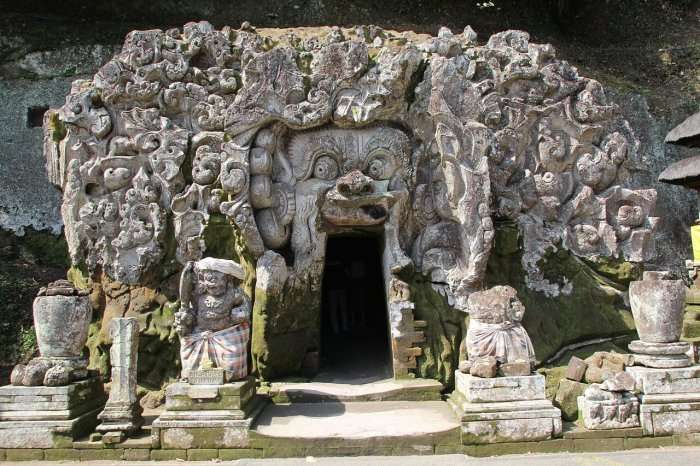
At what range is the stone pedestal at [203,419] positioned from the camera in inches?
257

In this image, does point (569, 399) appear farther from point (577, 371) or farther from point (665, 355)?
point (665, 355)

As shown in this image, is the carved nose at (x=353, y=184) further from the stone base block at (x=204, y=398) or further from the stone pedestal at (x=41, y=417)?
the stone pedestal at (x=41, y=417)

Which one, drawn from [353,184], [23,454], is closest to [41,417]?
[23,454]

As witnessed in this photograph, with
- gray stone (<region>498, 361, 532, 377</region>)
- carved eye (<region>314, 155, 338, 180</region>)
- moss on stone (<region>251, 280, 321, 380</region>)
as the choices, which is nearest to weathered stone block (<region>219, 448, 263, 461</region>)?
moss on stone (<region>251, 280, 321, 380</region>)

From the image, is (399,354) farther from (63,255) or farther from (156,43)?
(63,255)

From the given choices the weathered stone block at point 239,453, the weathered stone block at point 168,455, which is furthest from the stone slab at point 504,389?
the weathered stone block at point 168,455

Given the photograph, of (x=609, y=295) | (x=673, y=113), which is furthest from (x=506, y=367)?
(x=673, y=113)

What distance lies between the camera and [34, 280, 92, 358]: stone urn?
22.8 feet

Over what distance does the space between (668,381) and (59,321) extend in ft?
23.1

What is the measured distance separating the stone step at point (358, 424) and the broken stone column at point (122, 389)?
1.41m

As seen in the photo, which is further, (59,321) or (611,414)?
(59,321)

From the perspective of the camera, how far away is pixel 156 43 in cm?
930

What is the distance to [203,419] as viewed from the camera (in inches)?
259

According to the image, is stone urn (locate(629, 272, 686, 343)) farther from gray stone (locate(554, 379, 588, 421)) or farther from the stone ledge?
the stone ledge
